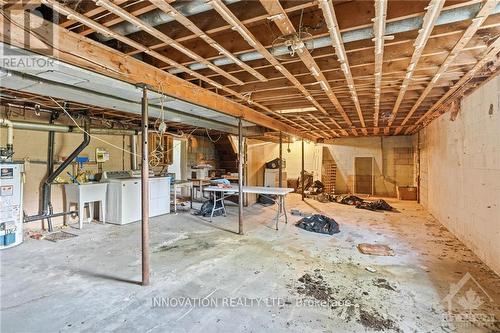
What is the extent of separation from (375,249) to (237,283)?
229 cm

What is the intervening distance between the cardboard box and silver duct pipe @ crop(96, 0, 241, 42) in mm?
9226

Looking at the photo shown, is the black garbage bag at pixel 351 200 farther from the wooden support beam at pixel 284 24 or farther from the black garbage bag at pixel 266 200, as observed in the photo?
the wooden support beam at pixel 284 24

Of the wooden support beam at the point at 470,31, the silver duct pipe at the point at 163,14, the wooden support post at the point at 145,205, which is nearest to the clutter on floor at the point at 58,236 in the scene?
the wooden support post at the point at 145,205

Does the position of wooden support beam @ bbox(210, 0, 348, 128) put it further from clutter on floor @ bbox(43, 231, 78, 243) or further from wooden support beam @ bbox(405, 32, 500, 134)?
clutter on floor @ bbox(43, 231, 78, 243)

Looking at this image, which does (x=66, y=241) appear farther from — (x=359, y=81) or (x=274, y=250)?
(x=359, y=81)

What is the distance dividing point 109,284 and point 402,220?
5912 mm

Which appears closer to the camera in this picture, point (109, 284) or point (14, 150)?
point (109, 284)

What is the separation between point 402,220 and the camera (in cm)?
585

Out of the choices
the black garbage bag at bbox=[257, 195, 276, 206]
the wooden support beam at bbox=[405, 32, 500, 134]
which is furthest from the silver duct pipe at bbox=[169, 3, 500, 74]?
the black garbage bag at bbox=[257, 195, 276, 206]

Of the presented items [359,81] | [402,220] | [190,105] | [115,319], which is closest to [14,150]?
[190,105]

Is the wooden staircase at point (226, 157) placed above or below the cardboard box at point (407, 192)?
above

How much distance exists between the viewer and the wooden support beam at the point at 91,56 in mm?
1855

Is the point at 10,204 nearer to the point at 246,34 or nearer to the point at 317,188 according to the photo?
the point at 246,34

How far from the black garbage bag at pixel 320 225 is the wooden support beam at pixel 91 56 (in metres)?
2.96
